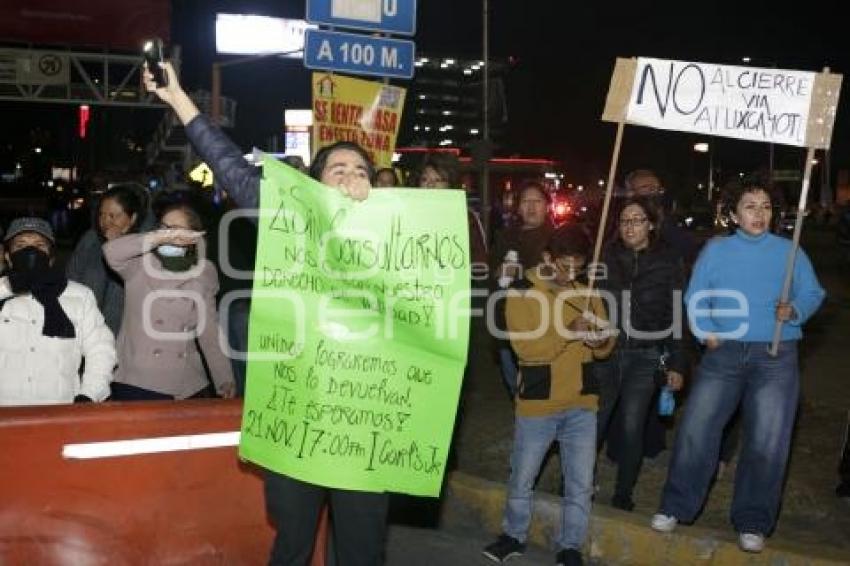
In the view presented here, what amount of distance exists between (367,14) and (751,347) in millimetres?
5025

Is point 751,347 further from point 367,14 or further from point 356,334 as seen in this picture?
point 367,14

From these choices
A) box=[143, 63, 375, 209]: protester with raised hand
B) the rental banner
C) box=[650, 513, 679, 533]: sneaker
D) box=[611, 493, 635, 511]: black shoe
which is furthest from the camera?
the rental banner

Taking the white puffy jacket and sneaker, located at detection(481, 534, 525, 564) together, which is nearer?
the white puffy jacket

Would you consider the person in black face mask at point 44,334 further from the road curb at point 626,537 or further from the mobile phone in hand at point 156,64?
the road curb at point 626,537

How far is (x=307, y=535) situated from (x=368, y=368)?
1.99ft

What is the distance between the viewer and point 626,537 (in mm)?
5297

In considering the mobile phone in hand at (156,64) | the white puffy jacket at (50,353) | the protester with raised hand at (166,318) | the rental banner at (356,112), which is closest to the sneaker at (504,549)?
the protester with raised hand at (166,318)

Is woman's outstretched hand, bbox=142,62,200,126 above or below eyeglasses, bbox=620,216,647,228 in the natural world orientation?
above

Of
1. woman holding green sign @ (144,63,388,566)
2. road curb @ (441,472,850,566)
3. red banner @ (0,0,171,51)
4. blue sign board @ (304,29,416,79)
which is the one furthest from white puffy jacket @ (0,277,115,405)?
red banner @ (0,0,171,51)

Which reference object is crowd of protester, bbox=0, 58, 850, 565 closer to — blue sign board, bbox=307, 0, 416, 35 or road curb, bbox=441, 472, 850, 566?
road curb, bbox=441, 472, 850, 566

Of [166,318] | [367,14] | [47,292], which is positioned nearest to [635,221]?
[166,318]

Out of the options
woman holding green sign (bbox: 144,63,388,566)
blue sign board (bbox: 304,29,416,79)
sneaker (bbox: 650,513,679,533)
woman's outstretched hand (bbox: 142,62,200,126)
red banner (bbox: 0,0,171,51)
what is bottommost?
sneaker (bbox: 650,513,679,533)

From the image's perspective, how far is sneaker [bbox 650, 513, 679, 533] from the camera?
5168 millimetres

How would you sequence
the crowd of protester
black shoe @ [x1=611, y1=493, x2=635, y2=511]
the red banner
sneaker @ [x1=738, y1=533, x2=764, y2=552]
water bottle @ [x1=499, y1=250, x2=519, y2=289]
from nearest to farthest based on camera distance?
1. the crowd of protester
2. sneaker @ [x1=738, y1=533, x2=764, y2=552]
3. water bottle @ [x1=499, y1=250, x2=519, y2=289]
4. black shoe @ [x1=611, y1=493, x2=635, y2=511]
5. the red banner
